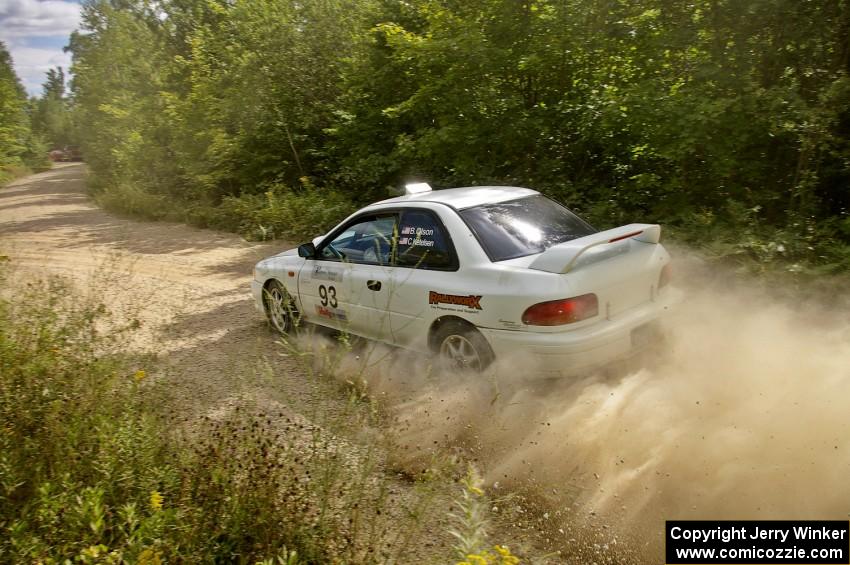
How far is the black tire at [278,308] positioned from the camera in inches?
262

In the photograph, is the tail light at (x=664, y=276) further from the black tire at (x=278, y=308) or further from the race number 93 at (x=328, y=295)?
the black tire at (x=278, y=308)

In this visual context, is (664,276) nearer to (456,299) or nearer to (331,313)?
(456,299)

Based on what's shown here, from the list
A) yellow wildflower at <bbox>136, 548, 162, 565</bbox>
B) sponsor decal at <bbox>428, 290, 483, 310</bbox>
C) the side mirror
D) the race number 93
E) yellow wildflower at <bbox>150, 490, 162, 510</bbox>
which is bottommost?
yellow wildflower at <bbox>136, 548, 162, 565</bbox>

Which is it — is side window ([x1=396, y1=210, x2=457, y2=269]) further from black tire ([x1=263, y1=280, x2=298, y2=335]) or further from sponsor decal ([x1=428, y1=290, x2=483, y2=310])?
black tire ([x1=263, y1=280, x2=298, y2=335])

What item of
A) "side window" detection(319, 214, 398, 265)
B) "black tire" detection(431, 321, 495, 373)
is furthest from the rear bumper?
"side window" detection(319, 214, 398, 265)

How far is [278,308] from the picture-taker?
6.81m

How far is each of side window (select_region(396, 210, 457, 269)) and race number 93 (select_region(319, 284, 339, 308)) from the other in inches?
38.1

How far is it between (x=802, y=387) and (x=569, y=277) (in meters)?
1.83

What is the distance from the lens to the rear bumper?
418cm

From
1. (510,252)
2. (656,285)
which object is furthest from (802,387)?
(510,252)

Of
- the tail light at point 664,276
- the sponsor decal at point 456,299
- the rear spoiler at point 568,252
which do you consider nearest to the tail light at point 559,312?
the rear spoiler at point 568,252

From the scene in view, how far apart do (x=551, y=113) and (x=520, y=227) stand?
5.72 m

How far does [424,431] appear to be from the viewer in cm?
429

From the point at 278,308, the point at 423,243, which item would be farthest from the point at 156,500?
the point at 278,308
